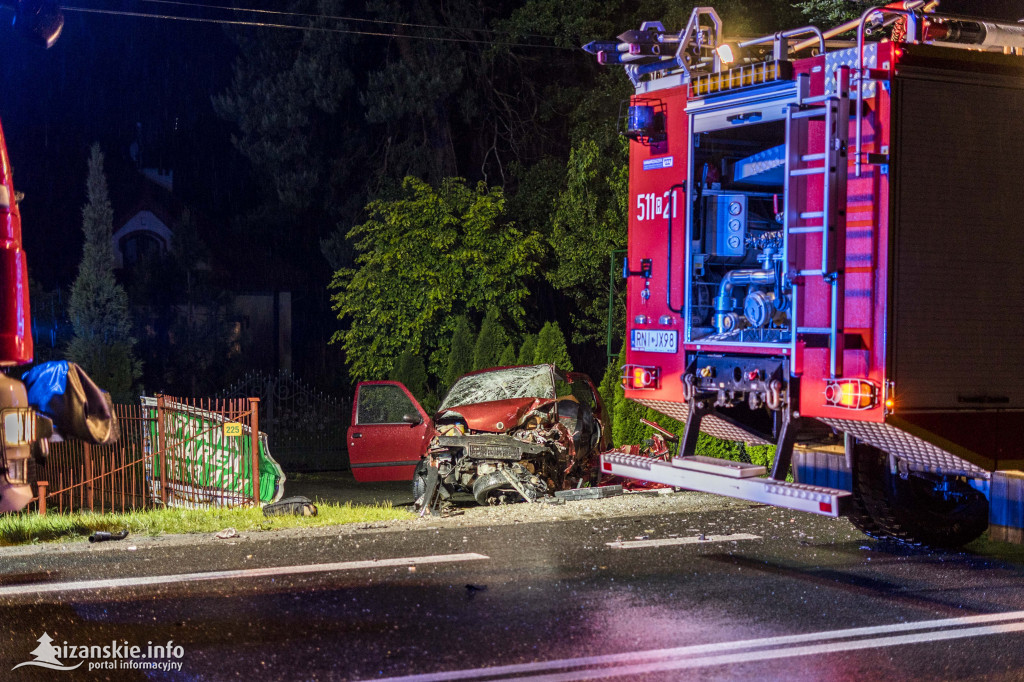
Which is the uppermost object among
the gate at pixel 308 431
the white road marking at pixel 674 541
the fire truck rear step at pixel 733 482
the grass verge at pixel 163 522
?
the fire truck rear step at pixel 733 482

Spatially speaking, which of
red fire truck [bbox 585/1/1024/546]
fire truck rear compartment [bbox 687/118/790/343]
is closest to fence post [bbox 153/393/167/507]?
red fire truck [bbox 585/1/1024/546]

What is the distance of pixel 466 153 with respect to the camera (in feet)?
105

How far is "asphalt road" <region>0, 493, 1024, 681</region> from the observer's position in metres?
6.00

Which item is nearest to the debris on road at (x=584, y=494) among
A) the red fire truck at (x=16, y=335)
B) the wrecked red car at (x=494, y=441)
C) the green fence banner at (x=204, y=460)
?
the wrecked red car at (x=494, y=441)

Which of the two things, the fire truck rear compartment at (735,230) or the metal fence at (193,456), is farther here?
the metal fence at (193,456)

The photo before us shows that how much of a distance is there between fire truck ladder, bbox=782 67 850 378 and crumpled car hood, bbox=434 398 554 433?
5093mm

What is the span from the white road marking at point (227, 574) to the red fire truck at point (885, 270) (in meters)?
1.64

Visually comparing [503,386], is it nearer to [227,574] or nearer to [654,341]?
[654,341]

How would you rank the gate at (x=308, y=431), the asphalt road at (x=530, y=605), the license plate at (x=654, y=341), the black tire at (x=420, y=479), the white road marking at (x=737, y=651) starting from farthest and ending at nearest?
the gate at (x=308, y=431) → the black tire at (x=420, y=479) → the license plate at (x=654, y=341) → the asphalt road at (x=530, y=605) → the white road marking at (x=737, y=651)

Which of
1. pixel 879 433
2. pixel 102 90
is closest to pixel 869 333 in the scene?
pixel 879 433

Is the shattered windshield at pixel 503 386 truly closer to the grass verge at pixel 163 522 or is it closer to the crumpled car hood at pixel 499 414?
the crumpled car hood at pixel 499 414

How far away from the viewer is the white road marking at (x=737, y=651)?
580 cm

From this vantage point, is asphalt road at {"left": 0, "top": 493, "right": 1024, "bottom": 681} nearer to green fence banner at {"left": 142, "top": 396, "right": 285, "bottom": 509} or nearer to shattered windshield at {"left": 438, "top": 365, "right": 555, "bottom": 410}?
shattered windshield at {"left": 438, "top": 365, "right": 555, "bottom": 410}

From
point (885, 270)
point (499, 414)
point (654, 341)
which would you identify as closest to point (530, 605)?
point (654, 341)
